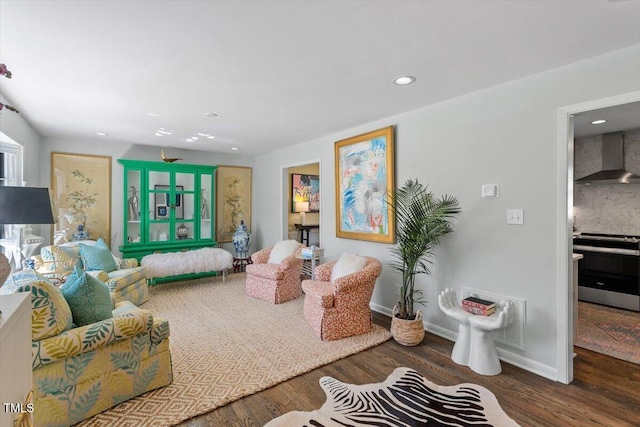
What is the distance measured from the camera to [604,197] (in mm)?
4516

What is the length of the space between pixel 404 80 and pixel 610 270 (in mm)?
3808

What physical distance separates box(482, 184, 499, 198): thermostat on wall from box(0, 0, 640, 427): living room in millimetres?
47

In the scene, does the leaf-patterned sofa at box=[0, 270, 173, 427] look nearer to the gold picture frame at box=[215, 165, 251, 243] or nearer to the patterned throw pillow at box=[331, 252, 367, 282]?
the patterned throw pillow at box=[331, 252, 367, 282]

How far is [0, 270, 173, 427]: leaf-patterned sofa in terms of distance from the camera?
178 cm

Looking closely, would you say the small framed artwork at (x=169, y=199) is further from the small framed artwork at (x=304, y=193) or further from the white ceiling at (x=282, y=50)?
the small framed artwork at (x=304, y=193)

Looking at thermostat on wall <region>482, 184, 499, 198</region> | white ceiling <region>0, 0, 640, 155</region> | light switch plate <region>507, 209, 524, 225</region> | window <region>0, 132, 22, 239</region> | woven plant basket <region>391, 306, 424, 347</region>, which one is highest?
white ceiling <region>0, 0, 640, 155</region>

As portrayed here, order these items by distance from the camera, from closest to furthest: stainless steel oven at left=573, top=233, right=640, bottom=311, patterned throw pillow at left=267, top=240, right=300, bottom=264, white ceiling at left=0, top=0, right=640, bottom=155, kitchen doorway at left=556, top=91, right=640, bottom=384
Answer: white ceiling at left=0, top=0, right=640, bottom=155 → kitchen doorway at left=556, top=91, right=640, bottom=384 → stainless steel oven at left=573, top=233, right=640, bottom=311 → patterned throw pillow at left=267, top=240, right=300, bottom=264

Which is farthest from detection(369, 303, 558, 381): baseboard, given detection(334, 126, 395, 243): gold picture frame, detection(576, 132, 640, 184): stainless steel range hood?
detection(576, 132, 640, 184): stainless steel range hood

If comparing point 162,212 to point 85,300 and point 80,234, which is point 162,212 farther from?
point 85,300

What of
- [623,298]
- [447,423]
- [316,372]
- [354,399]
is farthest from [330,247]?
[623,298]

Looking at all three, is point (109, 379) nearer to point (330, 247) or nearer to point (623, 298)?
point (330, 247)

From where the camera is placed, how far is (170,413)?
2016 mm

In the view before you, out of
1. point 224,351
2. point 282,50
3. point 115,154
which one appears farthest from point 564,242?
point 115,154

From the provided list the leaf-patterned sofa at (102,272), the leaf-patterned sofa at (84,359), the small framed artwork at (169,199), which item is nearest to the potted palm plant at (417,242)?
the leaf-patterned sofa at (84,359)
